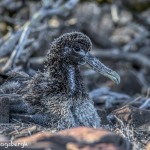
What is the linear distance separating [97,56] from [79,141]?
9427 mm

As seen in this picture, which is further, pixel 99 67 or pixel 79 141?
pixel 99 67

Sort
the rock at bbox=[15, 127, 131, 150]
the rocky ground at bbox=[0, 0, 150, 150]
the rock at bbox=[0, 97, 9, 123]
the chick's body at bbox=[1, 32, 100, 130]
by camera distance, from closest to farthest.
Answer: the rock at bbox=[15, 127, 131, 150] → the rocky ground at bbox=[0, 0, 150, 150] → the rock at bbox=[0, 97, 9, 123] → the chick's body at bbox=[1, 32, 100, 130]

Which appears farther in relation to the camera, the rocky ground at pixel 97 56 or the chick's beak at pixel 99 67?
the chick's beak at pixel 99 67

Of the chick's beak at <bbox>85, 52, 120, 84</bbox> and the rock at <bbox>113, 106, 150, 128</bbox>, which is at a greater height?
the chick's beak at <bbox>85, 52, 120, 84</bbox>

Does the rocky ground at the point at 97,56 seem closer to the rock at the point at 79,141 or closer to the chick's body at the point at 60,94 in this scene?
the rock at the point at 79,141

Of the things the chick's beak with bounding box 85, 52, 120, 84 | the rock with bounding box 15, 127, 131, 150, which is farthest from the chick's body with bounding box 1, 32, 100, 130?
the rock with bounding box 15, 127, 131, 150

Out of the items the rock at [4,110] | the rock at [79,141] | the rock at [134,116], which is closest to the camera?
the rock at [79,141]

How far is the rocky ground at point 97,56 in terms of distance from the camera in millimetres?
6270

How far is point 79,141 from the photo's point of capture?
6.09 m

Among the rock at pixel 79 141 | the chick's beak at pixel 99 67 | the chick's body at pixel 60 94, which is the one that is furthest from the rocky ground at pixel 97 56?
the chick's beak at pixel 99 67

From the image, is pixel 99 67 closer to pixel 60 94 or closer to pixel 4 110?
pixel 60 94

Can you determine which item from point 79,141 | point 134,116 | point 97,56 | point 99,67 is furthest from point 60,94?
point 97,56

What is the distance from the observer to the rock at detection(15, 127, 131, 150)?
6.00 m

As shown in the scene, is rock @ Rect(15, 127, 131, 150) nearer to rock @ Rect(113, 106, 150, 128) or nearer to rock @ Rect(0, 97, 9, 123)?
rock @ Rect(0, 97, 9, 123)
